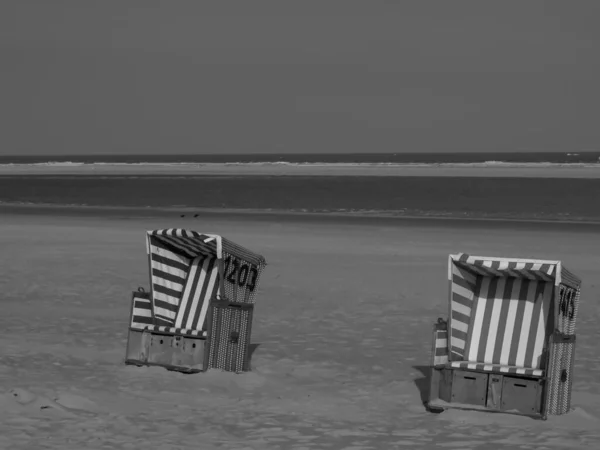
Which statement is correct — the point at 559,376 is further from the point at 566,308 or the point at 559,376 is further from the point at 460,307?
the point at 460,307

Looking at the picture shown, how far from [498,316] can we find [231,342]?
101 inches

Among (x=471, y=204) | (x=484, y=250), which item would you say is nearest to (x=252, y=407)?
(x=484, y=250)

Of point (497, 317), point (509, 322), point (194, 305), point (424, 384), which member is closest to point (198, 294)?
point (194, 305)

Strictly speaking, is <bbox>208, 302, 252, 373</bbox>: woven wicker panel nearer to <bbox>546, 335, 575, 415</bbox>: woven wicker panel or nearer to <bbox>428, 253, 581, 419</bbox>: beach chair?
<bbox>428, 253, 581, 419</bbox>: beach chair

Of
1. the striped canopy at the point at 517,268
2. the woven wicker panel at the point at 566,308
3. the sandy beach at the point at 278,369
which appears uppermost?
the striped canopy at the point at 517,268

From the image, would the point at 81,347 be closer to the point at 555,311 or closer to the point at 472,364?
the point at 472,364

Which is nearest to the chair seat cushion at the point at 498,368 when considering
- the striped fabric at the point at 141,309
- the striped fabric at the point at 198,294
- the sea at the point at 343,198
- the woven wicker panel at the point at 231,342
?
the woven wicker panel at the point at 231,342

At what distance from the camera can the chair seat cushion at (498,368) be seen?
347 inches

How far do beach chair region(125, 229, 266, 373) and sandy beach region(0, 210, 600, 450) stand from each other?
222 millimetres

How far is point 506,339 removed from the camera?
9.33 metres

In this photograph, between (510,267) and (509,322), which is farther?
(509,322)

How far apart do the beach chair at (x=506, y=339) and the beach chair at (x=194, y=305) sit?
2.08 m

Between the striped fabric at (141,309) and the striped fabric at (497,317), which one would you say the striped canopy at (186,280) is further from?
the striped fabric at (497,317)

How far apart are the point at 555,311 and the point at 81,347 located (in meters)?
5.23
